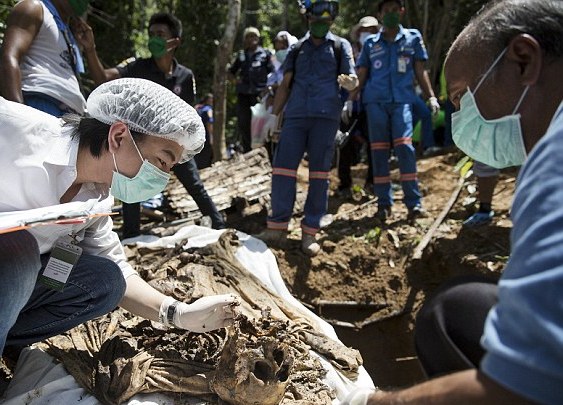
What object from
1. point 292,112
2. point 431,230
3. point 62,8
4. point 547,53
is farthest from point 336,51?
point 547,53

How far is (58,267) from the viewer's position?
202 cm

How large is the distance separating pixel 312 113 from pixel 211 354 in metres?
2.18

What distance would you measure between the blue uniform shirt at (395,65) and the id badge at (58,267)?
10.2ft

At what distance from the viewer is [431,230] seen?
4363mm

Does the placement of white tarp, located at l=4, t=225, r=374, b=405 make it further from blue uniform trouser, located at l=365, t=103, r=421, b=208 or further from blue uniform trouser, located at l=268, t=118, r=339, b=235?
blue uniform trouser, located at l=365, t=103, r=421, b=208

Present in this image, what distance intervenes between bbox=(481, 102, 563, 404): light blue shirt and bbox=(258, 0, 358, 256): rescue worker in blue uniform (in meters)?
3.14

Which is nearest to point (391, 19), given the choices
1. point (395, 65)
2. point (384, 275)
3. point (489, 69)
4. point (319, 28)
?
point (395, 65)

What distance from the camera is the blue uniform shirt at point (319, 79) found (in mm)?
3998

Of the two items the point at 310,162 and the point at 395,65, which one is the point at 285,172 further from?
the point at 395,65

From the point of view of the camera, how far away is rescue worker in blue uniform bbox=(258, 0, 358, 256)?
400 centimetres

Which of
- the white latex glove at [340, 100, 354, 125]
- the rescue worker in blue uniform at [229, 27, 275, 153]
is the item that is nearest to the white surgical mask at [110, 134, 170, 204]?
the white latex glove at [340, 100, 354, 125]

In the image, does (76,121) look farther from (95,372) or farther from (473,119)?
(473,119)

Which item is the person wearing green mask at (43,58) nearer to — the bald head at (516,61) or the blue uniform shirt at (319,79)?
the blue uniform shirt at (319,79)

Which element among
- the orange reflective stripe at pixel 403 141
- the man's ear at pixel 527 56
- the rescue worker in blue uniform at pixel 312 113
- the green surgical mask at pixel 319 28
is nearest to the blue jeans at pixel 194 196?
the rescue worker in blue uniform at pixel 312 113
